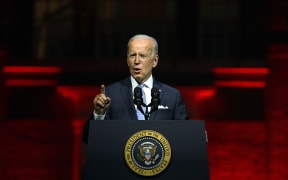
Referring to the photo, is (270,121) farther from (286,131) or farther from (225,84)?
(225,84)

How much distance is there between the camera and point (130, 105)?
3.64m

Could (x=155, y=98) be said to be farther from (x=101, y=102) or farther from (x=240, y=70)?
(x=240, y=70)

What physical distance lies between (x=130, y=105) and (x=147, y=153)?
0.41 meters

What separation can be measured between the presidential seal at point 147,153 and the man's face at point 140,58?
1.58ft

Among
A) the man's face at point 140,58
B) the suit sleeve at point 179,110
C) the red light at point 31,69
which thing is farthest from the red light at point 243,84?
the man's face at point 140,58

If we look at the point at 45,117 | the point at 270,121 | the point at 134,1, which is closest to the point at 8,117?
the point at 45,117

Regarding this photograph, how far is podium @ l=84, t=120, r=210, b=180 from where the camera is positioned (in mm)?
3301

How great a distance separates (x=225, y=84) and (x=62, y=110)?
1999 mm

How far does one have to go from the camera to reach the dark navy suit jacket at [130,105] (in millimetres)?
3639

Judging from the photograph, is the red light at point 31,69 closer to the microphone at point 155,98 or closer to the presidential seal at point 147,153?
the microphone at point 155,98

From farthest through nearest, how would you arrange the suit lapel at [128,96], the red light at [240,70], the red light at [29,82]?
the red light at [29,82]
the red light at [240,70]
the suit lapel at [128,96]

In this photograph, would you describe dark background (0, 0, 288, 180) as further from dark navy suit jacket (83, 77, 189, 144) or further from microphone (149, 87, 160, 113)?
microphone (149, 87, 160, 113)

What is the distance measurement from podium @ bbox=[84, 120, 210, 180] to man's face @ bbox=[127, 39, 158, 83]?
443 mm

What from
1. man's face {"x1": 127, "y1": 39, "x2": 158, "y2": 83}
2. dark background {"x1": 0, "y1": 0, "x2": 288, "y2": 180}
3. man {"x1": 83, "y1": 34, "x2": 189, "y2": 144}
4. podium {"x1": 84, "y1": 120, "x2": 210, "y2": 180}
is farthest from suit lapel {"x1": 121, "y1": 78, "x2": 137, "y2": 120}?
dark background {"x1": 0, "y1": 0, "x2": 288, "y2": 180}
